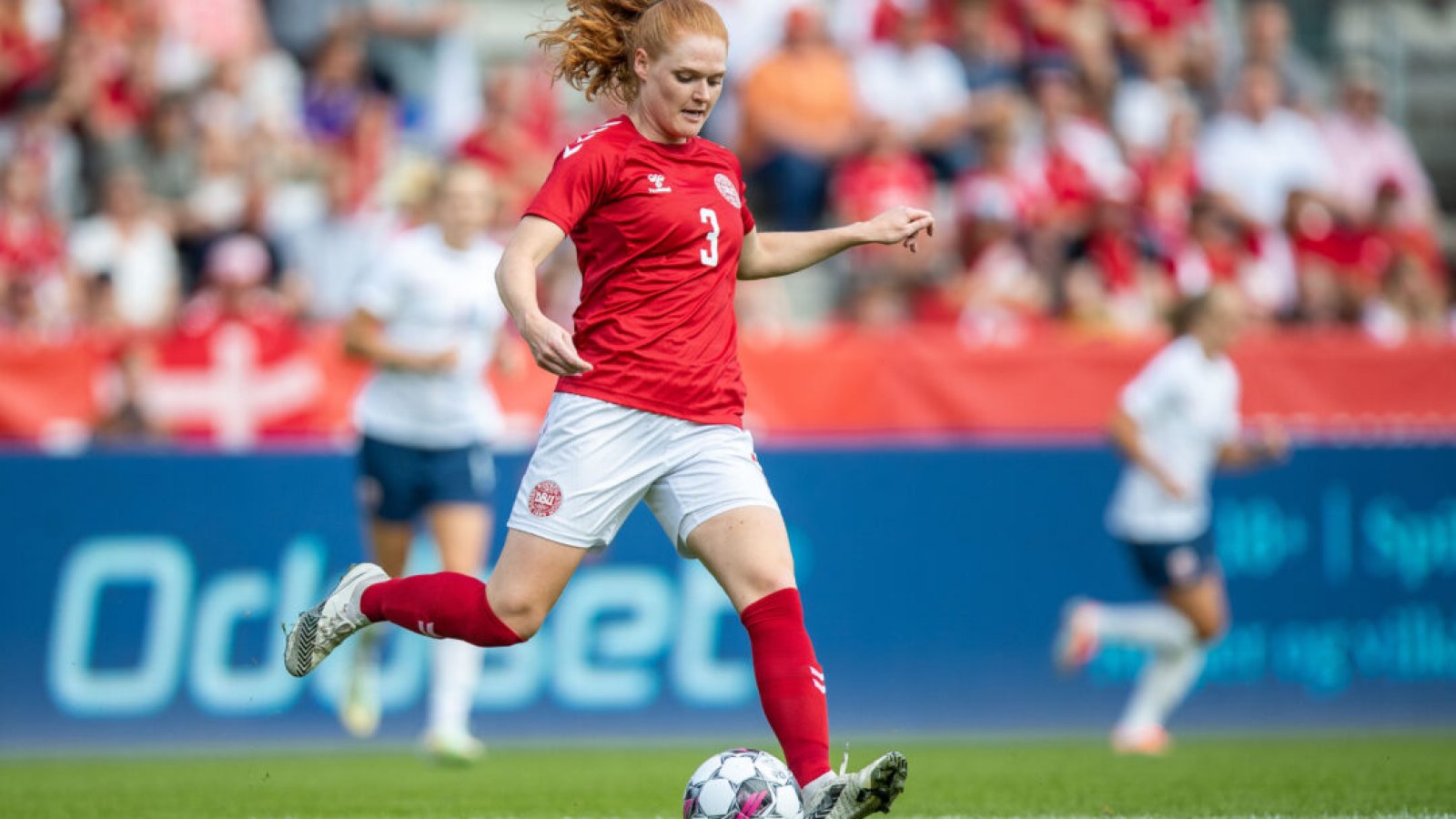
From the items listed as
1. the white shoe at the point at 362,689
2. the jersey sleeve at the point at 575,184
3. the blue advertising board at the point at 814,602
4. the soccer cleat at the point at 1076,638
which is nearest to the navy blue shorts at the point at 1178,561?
the soccer cleat at the point at 1076,638

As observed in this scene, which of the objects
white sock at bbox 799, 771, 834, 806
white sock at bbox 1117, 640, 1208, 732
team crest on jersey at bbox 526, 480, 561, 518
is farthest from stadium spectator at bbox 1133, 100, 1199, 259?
white sock at bbox 799, 771, 834, 806

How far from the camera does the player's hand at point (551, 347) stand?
16.5 feet

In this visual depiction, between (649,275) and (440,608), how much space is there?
1.21 meters

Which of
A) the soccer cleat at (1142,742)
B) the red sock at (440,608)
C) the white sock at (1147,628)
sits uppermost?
the red sock at (440,608)

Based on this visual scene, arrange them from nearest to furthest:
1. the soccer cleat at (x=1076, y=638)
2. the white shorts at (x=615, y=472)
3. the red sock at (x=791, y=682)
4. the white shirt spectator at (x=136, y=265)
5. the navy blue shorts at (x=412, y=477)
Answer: the red sock at (x=791, y=682) → the white shorts at (x=615, y=472) → the navy blue shorts at (x=412, y=477) → the soccer cleat at (x=1076, y=638) → the white shirt spectator at (x=136, y=265)

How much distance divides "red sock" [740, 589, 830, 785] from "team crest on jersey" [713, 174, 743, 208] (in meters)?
1.14

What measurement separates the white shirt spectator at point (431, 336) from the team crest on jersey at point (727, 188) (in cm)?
358

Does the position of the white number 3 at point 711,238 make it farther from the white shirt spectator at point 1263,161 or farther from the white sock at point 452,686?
the white shirt spectator at point 1263,161

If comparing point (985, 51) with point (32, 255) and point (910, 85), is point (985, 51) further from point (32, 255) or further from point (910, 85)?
point (32, 255)

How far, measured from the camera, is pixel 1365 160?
16188mm

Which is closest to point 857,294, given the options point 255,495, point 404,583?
point 255,495

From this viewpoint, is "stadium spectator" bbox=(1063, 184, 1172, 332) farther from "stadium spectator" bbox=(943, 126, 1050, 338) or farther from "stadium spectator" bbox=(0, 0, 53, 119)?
"stadium spectator" bbox=(0, 0, 53, 119)

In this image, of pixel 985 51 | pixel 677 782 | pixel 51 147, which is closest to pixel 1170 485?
pixel 677 782

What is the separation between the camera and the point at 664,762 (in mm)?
9398
